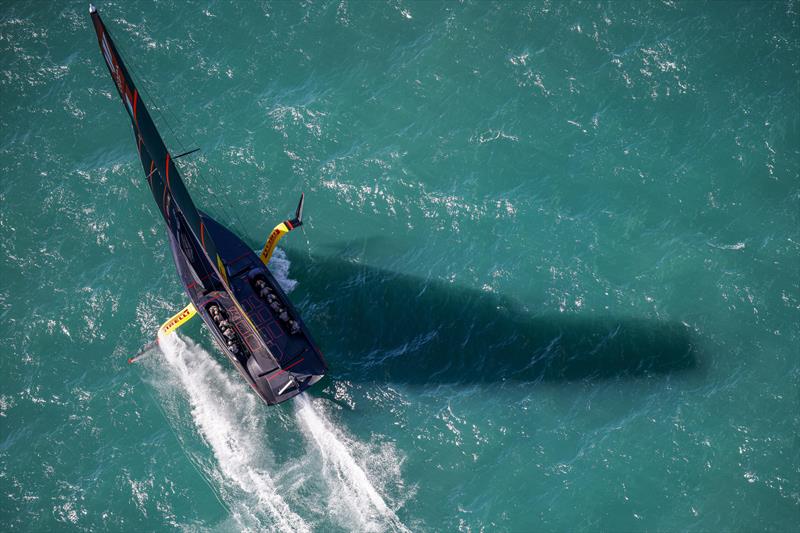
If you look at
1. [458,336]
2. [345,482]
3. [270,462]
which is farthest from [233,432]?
[458,336]

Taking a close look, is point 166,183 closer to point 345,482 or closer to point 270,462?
point 270,462

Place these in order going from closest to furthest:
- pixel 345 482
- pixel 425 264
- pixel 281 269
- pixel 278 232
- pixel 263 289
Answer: pixel 345 482, pixel 263 289, pixel 278 232, pixel 281 269, pixel 425 264

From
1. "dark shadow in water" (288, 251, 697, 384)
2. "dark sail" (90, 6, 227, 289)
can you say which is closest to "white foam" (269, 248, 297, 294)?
"dark shadow in water" (288, 251, 697, 384)

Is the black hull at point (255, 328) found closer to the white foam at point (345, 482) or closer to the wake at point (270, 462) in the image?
the wake at point (270, 462)

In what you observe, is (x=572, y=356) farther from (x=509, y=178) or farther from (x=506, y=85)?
(x=506, y=85)

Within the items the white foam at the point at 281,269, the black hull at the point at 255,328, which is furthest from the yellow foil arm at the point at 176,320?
the white foam at the point at 281,269

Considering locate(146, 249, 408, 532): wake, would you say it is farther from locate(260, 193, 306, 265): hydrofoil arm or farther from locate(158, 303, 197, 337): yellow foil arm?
locate(260, 193, 306, 265): hydrofoil arm
